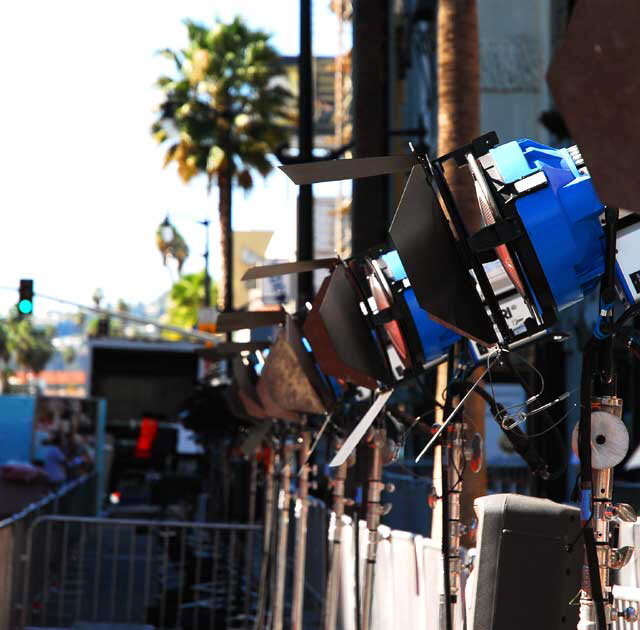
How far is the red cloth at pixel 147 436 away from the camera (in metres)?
33.0

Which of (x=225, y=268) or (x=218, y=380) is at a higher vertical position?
(x=225, y=268)

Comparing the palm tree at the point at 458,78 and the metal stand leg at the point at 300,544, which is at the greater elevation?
the palm tree at the point at 458,78

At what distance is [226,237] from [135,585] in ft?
82.2

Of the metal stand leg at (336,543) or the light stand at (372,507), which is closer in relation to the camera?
the light stand at (372,507)

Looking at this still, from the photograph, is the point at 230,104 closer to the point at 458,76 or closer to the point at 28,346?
the point at 458,76

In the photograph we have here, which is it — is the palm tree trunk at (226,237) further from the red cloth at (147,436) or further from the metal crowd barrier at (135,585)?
the metal crowd barrier at (135,585)

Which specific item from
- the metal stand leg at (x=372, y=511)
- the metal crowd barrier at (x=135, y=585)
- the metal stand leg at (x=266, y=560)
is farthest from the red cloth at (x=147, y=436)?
the metal stand leg at (x=372, y=511)

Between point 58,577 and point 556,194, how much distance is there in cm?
1405

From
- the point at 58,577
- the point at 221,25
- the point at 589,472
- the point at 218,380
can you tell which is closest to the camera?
the point at 589,472

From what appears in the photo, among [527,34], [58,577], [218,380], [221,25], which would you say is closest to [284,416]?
[58,577]

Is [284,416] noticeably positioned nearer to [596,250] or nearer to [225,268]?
[596,250]

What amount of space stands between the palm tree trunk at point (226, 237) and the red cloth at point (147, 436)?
13.2 feet

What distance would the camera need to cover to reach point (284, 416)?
29.8 ft

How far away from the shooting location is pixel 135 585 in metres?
18.3
